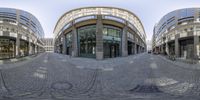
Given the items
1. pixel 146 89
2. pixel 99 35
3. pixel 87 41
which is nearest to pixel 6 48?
pixel 87 41

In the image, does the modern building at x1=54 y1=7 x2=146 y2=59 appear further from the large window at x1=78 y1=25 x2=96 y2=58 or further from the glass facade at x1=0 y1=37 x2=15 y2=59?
the glass facade at x1=0 y1=37 x2=15 y2=59

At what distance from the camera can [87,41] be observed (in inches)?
1097

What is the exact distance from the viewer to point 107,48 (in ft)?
91.8

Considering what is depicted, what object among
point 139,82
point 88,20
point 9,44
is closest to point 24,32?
point 9,44

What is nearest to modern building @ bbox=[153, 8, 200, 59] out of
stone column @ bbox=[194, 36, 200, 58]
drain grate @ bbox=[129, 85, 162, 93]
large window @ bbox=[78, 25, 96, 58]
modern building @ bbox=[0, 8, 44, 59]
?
stone column @ bbox=[194, 36, 200, 58]

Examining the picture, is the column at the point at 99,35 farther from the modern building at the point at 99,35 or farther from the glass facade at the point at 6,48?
the glass facade at the point at 6,48

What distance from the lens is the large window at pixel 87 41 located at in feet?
87.6

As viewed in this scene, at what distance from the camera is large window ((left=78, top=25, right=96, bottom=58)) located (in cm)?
2670

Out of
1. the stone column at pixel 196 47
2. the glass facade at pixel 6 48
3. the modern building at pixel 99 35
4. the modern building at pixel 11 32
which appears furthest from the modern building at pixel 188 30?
the glass facade at pixel 6 48

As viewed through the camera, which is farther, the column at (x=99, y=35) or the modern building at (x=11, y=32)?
the column at (x=99, y=35)

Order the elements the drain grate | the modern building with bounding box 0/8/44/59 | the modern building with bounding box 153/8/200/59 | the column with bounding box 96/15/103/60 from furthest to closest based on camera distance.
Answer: the column with bounding box 96/15/103/60, the modern building with bounding box 153/8/200/59, the modern building with bounding box 0/8/44/59, the drain grate

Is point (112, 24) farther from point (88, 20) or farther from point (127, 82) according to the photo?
point (127, 82)

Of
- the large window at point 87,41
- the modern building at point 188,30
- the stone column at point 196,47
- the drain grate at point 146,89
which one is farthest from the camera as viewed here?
the large window at point 87,41

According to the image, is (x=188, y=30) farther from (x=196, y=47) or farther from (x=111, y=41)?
(x=111, y=41)
